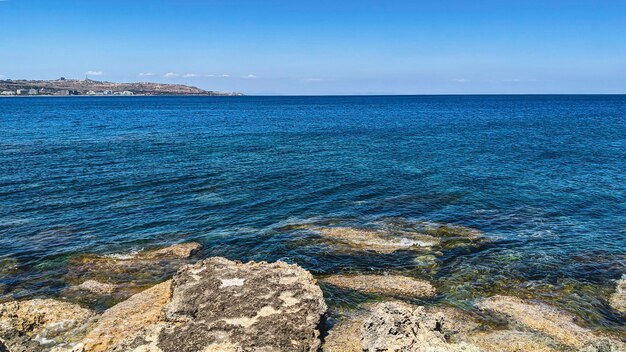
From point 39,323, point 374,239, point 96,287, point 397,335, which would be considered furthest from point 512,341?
point 96,287

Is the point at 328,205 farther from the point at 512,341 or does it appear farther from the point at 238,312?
the point at 512,341

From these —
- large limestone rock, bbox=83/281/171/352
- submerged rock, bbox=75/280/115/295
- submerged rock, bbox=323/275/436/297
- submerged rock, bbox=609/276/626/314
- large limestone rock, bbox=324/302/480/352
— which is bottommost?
submerged rock, bbox=75/280/115/295

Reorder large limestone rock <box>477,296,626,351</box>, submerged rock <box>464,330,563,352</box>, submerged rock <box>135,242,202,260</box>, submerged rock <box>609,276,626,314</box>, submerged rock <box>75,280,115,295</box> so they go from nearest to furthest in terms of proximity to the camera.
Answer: submerged rock <box>464,330,563,352</box> < large limestone rock <box>477,296,626,351</box> < submerged rock <box>609,276,626,314</box> < submerged rock <box>75,280,115,295</box> < submerged rock <box>135,242,202,260</box>

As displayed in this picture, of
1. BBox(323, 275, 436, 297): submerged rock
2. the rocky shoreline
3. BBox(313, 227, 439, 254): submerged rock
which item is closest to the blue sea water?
BBox(323, 275, 436, 297): submerged rock

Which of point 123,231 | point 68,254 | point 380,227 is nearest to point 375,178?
point 380,227

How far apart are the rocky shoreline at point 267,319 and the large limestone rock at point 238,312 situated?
0.04 metres

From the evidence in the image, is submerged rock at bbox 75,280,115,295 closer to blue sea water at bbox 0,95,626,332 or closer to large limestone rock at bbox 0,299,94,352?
blue sea water at bbox 0,95,626,332

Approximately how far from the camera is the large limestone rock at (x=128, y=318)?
1691cm

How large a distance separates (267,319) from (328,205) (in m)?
22.9

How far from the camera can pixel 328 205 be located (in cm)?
3919

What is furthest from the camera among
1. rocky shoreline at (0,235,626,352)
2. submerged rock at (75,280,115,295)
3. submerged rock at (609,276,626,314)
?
submerged rock at (75,280,115,295)

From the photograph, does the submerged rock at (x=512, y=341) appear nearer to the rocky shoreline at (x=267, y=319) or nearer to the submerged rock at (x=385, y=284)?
the rocky shoreline at (x=267, y=319)

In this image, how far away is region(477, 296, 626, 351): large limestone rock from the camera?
18.2m

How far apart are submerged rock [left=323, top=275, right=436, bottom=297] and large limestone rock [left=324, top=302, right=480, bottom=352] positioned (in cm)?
455
